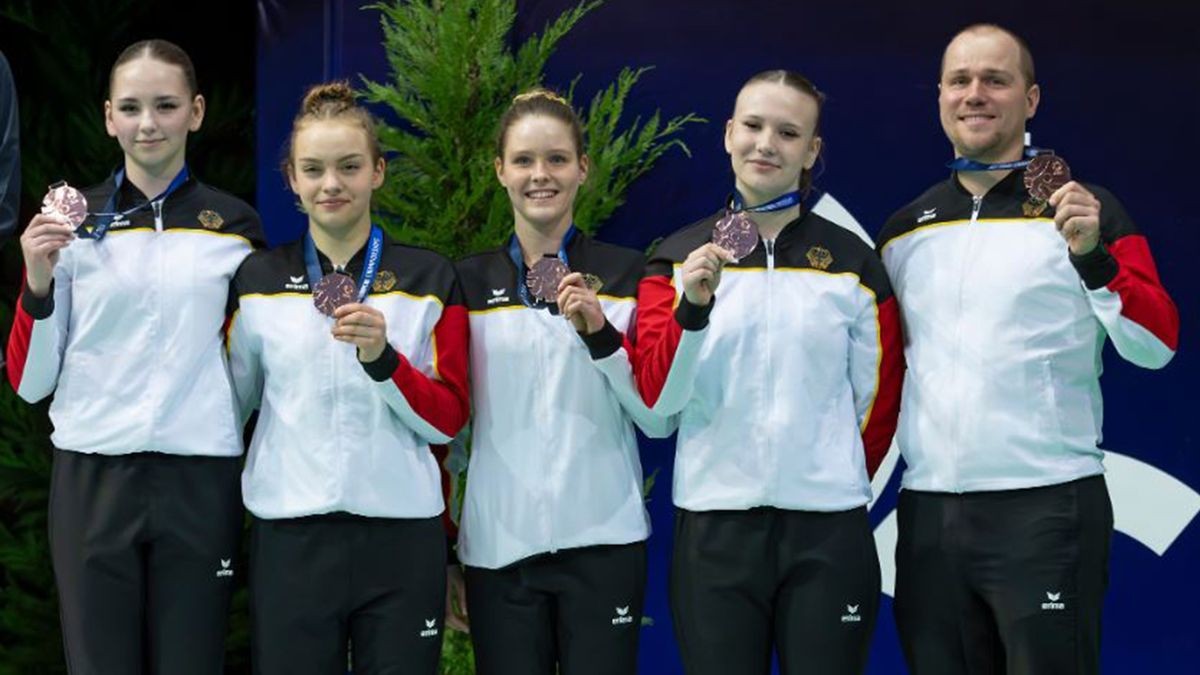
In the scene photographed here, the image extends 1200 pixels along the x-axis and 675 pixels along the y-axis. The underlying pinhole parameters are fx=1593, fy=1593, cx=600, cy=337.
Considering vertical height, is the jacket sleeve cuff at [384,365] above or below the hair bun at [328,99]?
below

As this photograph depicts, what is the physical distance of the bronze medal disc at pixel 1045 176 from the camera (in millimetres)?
3604

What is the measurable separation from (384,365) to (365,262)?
36cm

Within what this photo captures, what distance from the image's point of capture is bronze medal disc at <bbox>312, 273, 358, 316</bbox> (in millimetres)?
3629

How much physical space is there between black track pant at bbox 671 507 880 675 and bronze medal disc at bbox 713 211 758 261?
609 millimetres

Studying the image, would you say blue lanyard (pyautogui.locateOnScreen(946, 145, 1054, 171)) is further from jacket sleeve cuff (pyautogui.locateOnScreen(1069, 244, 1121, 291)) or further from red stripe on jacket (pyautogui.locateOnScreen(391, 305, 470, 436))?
red stripe on jacket (pyautogui.locateOnScreen(391, 305, 470, 436))

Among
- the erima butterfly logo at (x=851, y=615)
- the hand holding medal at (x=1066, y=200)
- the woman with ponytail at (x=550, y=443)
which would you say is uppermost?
the hand holding medal at (x=1066, y=200)

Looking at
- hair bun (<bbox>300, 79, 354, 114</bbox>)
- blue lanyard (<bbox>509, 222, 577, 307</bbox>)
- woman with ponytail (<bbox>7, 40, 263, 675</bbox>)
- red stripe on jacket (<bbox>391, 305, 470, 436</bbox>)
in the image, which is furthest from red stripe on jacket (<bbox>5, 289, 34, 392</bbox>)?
blue lanyard (<bbox>509, 222, 577, 307</bbox>)

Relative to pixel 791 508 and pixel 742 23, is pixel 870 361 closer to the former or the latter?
pixel 791 508

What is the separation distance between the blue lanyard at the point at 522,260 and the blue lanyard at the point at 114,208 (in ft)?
2.85

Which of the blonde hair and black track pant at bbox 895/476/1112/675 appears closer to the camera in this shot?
black track pant at bbox 895/476/1112/675

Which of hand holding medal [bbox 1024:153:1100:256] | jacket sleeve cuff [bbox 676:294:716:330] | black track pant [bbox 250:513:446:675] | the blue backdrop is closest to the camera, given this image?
hand holding medal [bbox 1024:153:1100:256]

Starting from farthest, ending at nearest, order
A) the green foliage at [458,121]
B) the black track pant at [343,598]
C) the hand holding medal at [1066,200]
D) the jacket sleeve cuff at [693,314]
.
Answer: the green foliage at [458,121] → the black track pant at [343,598] → the jacket sleeve cuff at [693,314] → the hand holding medal at [1066,200]

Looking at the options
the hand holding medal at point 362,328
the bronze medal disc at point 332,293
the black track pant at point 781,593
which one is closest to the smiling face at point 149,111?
the bronze medal disc at point 332,293

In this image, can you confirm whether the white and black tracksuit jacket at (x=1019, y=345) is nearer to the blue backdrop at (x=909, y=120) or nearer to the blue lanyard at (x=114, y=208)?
the blue backdrop at (x=909, y=120)
